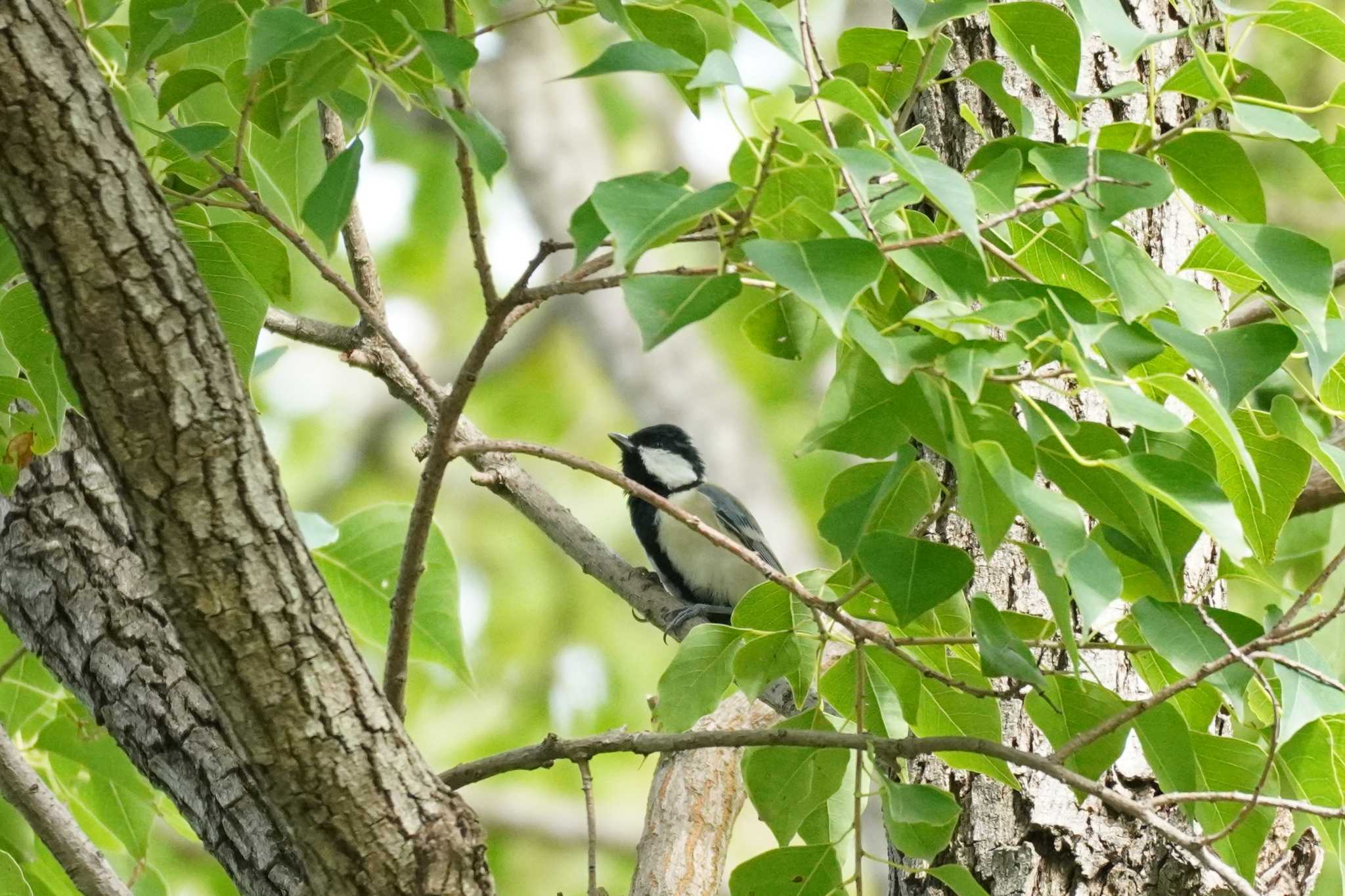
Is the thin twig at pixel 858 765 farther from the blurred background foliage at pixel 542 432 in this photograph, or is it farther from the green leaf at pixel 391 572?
the blurred background foliage at pixel 542 432

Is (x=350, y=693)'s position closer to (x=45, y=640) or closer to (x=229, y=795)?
(x=229, y=795)

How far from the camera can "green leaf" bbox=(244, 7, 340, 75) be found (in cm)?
121

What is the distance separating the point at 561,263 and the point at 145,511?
589 centimetres

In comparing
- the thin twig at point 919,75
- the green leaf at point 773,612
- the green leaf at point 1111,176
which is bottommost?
the green leaf at point 773,612

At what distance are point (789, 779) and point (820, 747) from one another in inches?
4.1

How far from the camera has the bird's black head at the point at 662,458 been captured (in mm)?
4762

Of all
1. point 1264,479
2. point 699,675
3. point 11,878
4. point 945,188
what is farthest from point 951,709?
point 11,878

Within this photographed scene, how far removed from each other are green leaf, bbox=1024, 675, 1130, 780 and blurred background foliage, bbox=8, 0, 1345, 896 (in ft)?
14.7

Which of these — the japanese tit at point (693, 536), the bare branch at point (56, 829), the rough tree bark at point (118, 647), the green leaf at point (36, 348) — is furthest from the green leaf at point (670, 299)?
the japanese tit at point (693, 536)

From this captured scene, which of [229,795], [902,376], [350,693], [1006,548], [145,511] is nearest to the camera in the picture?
[902,376]

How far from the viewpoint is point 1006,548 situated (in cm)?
221

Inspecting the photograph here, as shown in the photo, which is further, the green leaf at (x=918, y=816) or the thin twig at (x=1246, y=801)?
the green leaf at (x=918, y=816)

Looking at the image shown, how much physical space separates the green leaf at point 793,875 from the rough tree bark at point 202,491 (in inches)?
13.0

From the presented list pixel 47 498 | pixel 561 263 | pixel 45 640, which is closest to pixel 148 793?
pixel 45 640
